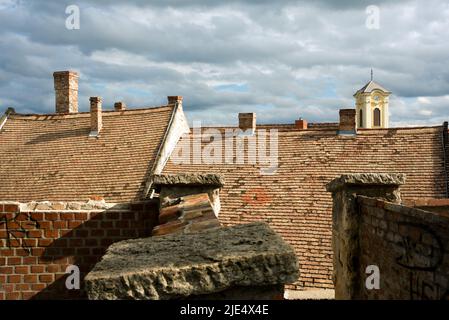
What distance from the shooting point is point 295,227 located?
12.8m

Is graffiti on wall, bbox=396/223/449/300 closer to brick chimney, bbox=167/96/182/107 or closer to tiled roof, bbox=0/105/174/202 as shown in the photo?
tiled roof, bbox=0/105/174/202

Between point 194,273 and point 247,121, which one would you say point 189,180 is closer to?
point 194,273

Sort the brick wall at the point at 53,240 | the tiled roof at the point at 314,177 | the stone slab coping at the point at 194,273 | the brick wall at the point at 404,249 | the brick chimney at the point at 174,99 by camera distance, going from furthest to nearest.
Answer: the brick chimney at the point at 174,99
the tiled roof at the point at 314,177
the brick wall at the point at 53,240
the brick wall at the point at 404,249
the stone slab coping at the point at 194,273

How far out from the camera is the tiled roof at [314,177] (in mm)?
12469

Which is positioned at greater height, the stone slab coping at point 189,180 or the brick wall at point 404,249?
the stone slab coping at point 189,180

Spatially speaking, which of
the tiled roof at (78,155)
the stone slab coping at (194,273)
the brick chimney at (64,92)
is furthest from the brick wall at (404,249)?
the brick chimney at (64,92)

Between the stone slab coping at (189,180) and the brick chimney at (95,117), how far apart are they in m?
15.0

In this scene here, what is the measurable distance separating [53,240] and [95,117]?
603 inches

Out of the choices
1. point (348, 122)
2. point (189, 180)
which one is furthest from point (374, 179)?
point (348, 122)

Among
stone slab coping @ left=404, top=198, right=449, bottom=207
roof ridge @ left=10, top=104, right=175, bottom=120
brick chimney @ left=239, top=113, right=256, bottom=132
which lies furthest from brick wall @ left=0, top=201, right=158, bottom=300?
roof ridge @ left=10, top=104, right=175, bottom=120

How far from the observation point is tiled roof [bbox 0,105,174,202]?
51.2ft

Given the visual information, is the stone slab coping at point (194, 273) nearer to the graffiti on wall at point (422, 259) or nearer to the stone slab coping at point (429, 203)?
the graffiti on wall at point (422, 259)
